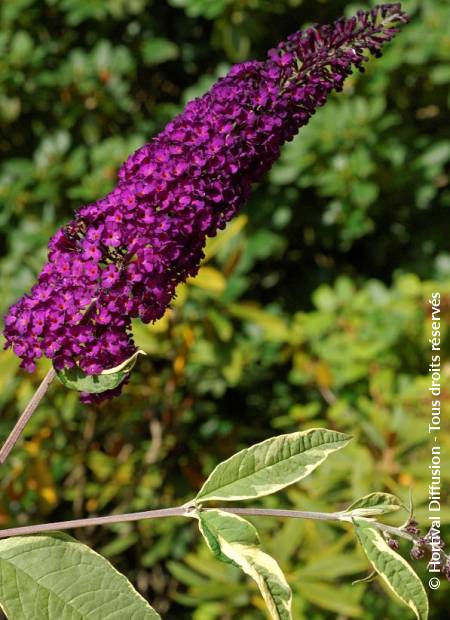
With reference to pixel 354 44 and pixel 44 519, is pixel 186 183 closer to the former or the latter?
pixel 354 44

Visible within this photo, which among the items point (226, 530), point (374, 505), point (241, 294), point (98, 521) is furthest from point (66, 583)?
point (241, 294)

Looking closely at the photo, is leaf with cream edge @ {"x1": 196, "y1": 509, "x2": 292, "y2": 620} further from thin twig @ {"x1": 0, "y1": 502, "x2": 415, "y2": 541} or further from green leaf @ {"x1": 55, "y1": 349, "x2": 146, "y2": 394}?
green leaf @ {"x1": 55, "y1": 349, "x2": 146, "y2": 394}

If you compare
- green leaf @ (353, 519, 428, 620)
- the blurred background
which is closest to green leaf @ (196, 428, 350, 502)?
green leaf @ (353, 519, 428, 620)

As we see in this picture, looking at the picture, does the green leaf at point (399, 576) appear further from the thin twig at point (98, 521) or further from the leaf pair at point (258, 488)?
the thin twig at point (98, 521)

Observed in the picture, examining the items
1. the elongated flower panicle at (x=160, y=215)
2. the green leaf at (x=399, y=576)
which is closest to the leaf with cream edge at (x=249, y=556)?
the green leaf at (x=399, y=576)

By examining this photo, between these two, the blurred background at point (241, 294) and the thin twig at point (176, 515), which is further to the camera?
the blurred background at point (241, 294)

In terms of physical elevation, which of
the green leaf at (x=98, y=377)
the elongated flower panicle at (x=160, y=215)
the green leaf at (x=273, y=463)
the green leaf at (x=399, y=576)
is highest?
the elongated flower panicle at (x=160, y=215)
